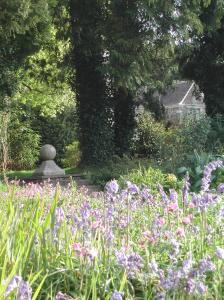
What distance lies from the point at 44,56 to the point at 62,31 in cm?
286

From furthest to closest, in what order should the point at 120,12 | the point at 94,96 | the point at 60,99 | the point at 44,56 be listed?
the point at 60,99 < the point at 44,56 < the point at 94,96 < the point at 120,12

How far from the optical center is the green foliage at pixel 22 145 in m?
21.2

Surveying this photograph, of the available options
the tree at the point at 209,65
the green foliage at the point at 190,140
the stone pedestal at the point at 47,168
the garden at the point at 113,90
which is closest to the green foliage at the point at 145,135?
the garden at the point at 113,90

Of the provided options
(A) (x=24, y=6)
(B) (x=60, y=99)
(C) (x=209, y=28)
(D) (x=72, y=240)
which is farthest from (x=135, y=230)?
(B) (x=60, y=99)

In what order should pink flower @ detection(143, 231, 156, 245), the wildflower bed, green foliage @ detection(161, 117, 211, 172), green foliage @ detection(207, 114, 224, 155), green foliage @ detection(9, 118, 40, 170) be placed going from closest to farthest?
the wildflower bed
pink flower @ detection(143, 231, 156, 245)
green foliage @ detection(161, 117, 211, 172)
green foliage @ detection(207, 114, 224, 155)
green foliage @ detection(9, 118, 40, 170)

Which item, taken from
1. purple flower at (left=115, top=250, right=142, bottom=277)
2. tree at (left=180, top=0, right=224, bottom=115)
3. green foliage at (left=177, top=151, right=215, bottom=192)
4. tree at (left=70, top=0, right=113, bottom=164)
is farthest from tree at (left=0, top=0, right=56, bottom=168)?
purple flower at (left=115, top=250, right=142, bottom=277)

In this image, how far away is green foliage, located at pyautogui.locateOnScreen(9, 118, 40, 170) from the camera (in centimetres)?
2120

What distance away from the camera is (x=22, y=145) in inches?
841

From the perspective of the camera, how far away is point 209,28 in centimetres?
1477

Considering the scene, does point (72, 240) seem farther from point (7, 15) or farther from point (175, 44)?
point (175, 44)

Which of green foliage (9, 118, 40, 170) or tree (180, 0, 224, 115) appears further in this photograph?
green foliage (9, 118, 40, 170)

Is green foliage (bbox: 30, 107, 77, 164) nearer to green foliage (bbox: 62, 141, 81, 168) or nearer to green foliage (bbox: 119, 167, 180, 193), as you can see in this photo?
green foliage (bbox: 62, 141, 81, 168)

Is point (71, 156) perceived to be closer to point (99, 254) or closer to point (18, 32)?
point (18, 32)

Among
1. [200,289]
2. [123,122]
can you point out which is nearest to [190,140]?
[123,122]
